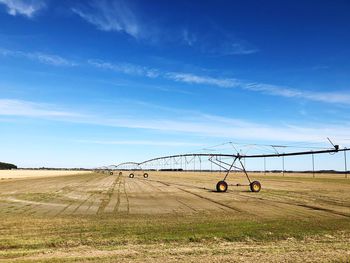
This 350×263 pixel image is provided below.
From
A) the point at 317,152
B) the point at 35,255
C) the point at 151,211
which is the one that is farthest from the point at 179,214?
the point at 317,152

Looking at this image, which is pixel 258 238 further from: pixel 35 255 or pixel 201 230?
pixel 35 255

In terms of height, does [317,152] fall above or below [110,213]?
above

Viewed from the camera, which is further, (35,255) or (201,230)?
(201,230)

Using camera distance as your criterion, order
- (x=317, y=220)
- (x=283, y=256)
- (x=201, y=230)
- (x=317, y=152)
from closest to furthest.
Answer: (x=283, y=256), (x=201, y=230), (x=317, y=220), (x=317, y=152)

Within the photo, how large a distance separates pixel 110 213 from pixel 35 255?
32.8 ft

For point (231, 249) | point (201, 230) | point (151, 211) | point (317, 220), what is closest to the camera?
point (231, 249)

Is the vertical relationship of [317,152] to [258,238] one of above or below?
above

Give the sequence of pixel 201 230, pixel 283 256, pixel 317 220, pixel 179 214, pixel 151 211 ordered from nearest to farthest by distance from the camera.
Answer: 1. pixel 283 256
2. pixel 201 230
3. pixel 317 220
4. pixel 179 214
5. pixel 151 211

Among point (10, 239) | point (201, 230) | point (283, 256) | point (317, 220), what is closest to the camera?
point (283, 256)

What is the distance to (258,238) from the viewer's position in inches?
558

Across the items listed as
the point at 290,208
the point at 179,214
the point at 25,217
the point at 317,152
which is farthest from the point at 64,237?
the point at 317,152

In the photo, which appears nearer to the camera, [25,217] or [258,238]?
[258,238]

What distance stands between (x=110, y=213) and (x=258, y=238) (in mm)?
9566

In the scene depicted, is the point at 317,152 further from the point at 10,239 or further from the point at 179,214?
the point at 10,239
